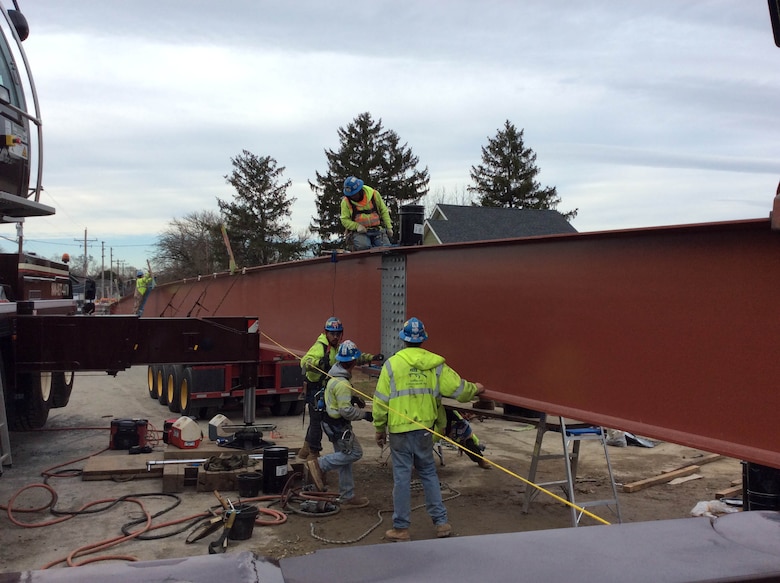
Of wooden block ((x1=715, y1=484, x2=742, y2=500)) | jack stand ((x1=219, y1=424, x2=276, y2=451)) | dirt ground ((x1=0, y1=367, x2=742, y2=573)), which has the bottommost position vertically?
dirt ground ((x1=0, y1=367, x2=742, y2=573))

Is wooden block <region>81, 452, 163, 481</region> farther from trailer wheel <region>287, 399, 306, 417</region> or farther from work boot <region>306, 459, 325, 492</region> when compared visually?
trailer wheel <region>287, 399, 306, 417</region>

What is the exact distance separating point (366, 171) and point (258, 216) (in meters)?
8.68

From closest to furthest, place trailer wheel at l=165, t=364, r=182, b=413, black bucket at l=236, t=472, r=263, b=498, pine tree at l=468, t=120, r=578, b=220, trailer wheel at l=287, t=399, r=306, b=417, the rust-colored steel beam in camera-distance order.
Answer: the rust-colored steel beam, black bucket at l=236, t=472, r=263, b=498, trailer wheel at l=165, t=364, r=182, b=413, trailer wheel at l=287, t=399, r=306, b=417, pine tree at l=468, t=120, r=578, b=220

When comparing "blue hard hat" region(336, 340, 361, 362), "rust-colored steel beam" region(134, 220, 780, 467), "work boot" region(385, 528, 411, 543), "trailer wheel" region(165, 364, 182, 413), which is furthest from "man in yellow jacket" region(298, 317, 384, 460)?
"trailer wheel" region(165, 364, 182, 413)

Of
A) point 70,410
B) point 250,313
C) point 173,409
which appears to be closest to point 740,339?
point 250,313

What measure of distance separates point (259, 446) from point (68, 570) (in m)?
8.22

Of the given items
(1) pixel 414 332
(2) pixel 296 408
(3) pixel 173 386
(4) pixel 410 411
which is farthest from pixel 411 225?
(3) pixel 173 386

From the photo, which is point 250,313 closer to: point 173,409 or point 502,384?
point 173,409

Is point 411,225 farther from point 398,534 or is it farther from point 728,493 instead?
point 728,493

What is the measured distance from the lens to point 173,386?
1370 centimetres

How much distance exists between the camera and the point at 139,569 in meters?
1.39

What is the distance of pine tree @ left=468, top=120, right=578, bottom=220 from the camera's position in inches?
1591

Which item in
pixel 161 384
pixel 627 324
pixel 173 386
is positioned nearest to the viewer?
pixel 627 324

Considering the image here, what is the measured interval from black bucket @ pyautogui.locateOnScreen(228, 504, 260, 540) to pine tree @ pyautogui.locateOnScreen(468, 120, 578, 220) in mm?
35156
